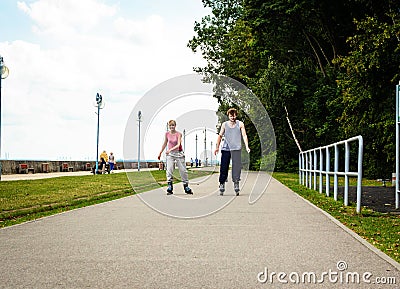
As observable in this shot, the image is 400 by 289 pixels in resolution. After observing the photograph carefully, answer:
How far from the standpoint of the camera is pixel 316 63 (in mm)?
40938

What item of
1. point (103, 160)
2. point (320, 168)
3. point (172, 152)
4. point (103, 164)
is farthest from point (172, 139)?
point (103, 164)

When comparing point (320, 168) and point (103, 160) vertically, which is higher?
point (103, 160)

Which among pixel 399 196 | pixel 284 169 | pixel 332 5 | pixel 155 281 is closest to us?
pixel 155 281

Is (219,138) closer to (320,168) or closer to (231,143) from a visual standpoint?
(231,143)

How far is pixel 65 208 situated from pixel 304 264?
292 inches

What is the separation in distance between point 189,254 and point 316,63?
119ft

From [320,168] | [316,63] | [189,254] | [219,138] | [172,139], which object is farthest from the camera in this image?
[316,63]

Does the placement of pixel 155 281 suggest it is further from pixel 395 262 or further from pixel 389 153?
pixel 389 153

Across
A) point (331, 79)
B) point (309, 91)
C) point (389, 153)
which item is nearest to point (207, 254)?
point (389, 153)

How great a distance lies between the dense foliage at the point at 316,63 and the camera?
23906 mm

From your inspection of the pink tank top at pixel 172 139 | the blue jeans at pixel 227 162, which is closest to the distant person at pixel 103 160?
the pink tank top at pixel 172 139

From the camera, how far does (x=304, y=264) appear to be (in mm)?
5824

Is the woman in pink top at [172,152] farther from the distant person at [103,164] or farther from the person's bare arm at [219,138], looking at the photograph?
the distant person at [103,164]

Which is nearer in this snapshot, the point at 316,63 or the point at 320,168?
the point at 320,168
